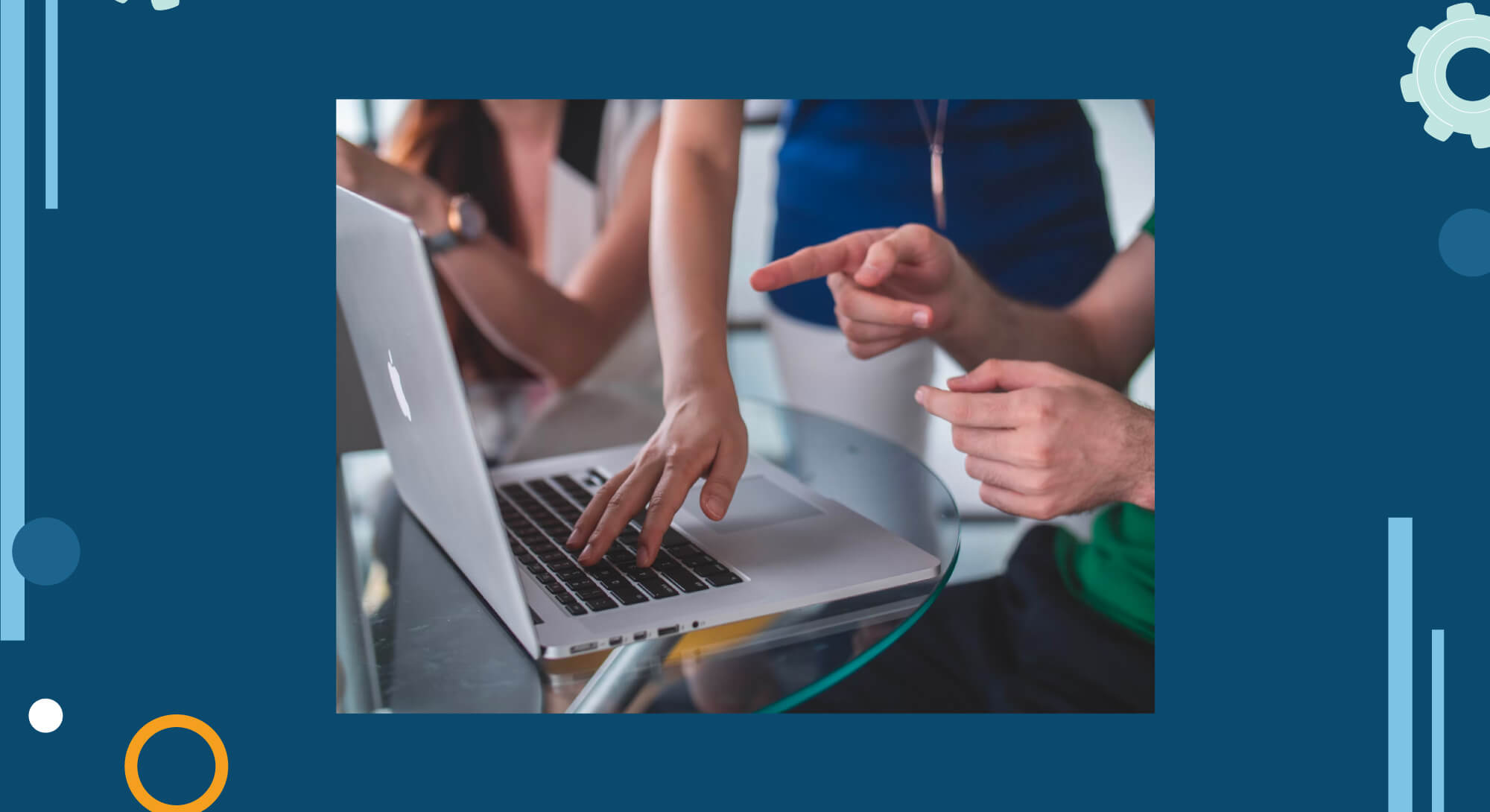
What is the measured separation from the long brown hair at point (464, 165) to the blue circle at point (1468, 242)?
0.97 meters

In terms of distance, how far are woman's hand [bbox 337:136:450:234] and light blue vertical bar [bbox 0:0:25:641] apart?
28 cm

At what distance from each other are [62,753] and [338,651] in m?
0.29

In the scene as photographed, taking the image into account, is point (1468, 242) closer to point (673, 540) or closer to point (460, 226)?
point (673, 540)

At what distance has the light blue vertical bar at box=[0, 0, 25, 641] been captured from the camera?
3.10 feet

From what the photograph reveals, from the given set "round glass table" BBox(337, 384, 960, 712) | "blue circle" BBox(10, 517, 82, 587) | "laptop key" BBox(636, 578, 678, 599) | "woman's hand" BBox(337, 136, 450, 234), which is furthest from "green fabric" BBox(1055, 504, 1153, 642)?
"blue circle" BBox(10, 517, 82, 587)

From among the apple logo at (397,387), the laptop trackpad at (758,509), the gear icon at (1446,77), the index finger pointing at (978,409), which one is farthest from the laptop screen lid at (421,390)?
the gear icon at (1446,77)

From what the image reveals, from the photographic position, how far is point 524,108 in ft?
4.04

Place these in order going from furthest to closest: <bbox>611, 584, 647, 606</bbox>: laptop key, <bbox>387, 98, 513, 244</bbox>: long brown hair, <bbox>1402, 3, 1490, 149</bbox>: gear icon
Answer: <bbox>387, 98, 513, 244</bbox>: long brown hair → <bbox>1402, 3, 1490, 149</bbox>: gear icon → <bbox>611, 584, 647, 606</bbox>: laptop key

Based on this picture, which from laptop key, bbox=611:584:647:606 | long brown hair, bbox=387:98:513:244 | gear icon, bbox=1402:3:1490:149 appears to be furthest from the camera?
long brown hair, bbox=387:98:513:244

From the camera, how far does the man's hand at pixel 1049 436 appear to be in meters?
1.02

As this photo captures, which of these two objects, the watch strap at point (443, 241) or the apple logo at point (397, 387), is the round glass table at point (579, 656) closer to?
the apple logo at point (397, 387)

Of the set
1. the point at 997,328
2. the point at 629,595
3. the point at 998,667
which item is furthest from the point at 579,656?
the point at 997,328

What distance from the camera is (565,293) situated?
1.45m

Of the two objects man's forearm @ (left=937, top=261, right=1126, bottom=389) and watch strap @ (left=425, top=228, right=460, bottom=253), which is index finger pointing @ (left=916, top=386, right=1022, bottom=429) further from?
watch strap @ (left=425, top=228, right=460, bottom=253)
